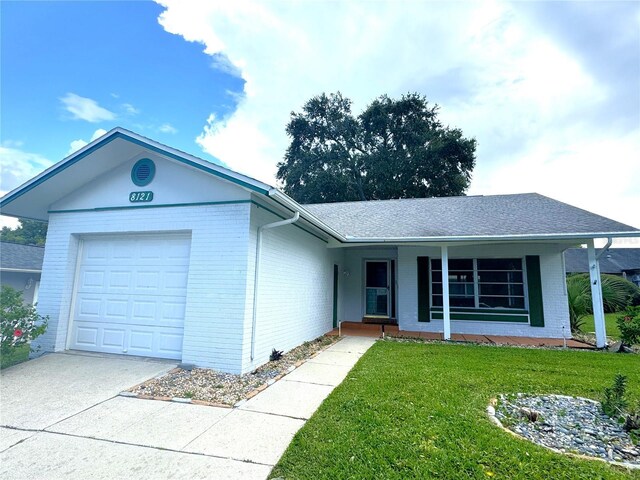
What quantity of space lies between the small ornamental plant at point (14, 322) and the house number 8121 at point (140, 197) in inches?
97.6

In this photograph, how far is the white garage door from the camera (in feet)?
18.9

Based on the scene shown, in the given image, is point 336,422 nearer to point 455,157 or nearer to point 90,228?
point 90,228

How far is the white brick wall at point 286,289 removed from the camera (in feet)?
18.5

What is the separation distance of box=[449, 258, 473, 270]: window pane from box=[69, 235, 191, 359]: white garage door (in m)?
7.67

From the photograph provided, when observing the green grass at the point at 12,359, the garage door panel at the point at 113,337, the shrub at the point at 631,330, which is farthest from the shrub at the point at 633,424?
the green grass at the point at 12,359

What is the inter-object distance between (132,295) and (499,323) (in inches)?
373

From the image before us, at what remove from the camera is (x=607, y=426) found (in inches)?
133

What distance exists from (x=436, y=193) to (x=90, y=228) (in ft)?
77.4

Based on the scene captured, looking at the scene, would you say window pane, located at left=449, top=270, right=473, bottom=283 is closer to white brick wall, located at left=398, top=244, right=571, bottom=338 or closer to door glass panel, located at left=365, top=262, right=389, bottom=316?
white brick wall, located at left=398, top=244, right=571, bottom=338

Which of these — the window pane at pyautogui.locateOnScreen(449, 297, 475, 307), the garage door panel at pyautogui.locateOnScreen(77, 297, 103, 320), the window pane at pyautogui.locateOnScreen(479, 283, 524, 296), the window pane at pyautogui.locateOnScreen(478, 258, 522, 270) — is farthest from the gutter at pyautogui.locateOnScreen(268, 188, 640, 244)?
the garage door panel at pyautogui.locateOnScreen(77, 297, 103, 320)

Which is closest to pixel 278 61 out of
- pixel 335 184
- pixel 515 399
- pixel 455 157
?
pixel 515 399

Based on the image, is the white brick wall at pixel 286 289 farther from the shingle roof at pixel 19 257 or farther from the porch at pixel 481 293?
the shingle roof at pixel 19 257

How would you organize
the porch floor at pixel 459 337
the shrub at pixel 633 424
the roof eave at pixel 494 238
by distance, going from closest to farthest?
the shrub at pixel 633 424, the roof eave at pixel 494 238, the porch floor at pixel 459 337

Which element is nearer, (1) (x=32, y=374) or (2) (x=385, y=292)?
(1) (x=32, y=374)
